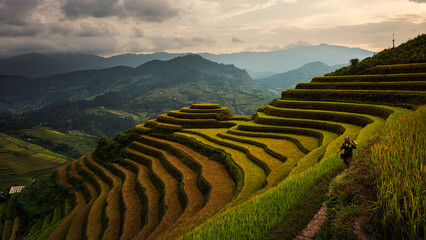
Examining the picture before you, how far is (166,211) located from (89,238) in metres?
7.48

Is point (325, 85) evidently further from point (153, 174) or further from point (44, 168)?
point (44, 168)

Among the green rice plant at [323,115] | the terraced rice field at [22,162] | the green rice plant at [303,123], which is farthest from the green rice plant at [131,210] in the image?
the terraced rice field at [22,162]

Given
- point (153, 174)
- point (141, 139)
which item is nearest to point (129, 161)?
point (141, 139)

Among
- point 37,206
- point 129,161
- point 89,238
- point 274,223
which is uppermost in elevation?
point 274,223

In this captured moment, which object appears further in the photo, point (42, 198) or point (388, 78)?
point (42, 198)

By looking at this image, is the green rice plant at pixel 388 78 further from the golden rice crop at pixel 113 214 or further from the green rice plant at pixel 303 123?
the golden rice crop at pixel 113 214

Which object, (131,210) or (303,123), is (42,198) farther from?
(303,123)

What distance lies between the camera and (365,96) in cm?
2436

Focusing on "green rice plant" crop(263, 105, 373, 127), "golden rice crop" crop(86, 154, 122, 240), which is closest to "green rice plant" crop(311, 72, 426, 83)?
"green rice plant" crop(263, 105, 373, 127)

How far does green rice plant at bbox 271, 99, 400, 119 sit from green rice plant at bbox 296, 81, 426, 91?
14.7 ft

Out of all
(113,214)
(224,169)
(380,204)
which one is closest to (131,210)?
(113,214)

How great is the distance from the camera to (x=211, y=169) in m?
19.2

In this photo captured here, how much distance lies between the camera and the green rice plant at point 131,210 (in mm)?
16312

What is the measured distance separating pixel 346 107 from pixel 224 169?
14.1m
